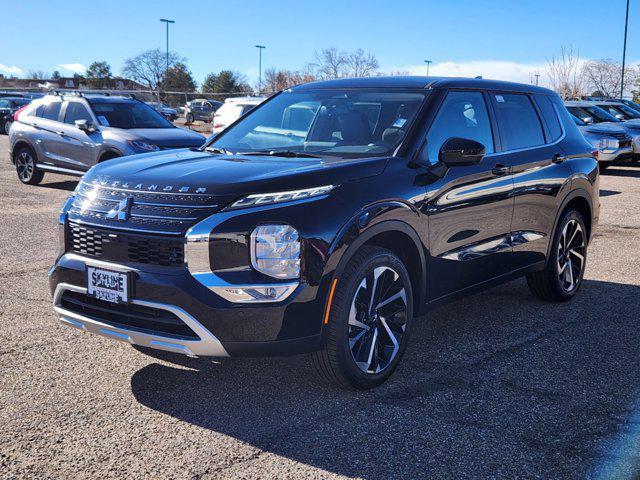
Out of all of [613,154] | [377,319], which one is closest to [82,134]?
[377,319]

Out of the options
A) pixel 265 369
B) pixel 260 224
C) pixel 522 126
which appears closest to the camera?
pixel 260 224

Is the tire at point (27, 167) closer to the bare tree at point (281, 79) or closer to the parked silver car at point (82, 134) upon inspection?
the parked silver car at point (82, 134)

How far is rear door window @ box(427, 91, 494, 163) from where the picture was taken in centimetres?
481

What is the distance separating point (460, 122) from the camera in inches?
200

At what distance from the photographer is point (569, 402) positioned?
4.20 meters

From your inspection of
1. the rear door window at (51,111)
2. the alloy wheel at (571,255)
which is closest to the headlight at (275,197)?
the alloy wheel at (571,255)

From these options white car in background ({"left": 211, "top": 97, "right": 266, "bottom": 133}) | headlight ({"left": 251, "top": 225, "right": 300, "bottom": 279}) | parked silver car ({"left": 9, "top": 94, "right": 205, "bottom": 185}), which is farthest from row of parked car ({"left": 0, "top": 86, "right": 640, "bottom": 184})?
headlight ({"left": 251, "top": 225, "right": 300, "bottom": 279})

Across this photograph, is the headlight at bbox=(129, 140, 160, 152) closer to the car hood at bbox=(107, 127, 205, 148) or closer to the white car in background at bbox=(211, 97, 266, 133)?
the car hood at bbox=(107, 127, 205, 148)

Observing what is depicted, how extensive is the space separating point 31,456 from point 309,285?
60.1 inches

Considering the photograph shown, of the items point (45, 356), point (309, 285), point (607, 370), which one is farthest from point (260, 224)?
point (607, 370)

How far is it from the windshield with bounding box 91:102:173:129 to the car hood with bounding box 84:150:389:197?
8886 mm

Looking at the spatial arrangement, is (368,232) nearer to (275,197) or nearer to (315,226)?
(315,226)

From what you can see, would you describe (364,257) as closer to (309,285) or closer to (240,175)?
(309,285)

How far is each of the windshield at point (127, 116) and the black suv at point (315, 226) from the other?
810 centimetres
